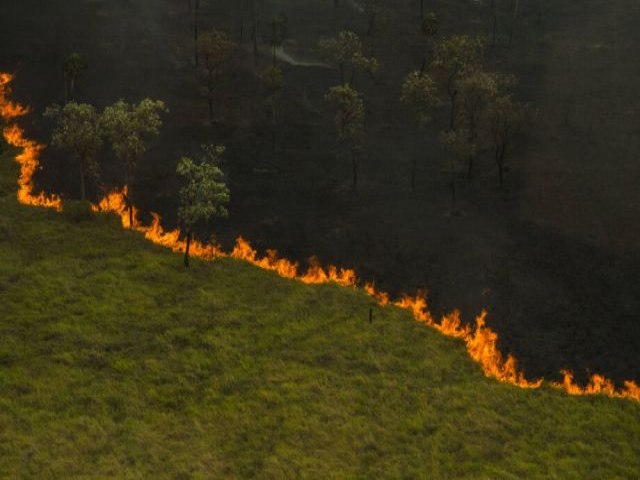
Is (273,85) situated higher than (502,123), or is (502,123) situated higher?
(273,85)

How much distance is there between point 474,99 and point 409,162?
416 inches

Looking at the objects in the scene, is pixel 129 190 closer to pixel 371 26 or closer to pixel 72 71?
pixel 72 71

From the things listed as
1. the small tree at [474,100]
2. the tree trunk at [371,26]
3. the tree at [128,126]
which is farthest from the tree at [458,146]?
the tree trunk at [371,26]

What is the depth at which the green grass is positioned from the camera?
1769 inches

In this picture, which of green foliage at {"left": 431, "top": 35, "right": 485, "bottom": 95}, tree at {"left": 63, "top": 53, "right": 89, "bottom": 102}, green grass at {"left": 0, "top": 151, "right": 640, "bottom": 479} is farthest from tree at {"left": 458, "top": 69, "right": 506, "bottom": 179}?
tree at {"left": 63, "top": 53, "right": 89, "bottom": 102}

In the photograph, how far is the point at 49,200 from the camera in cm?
7500

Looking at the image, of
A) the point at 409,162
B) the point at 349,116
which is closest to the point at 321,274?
the point at 349,116

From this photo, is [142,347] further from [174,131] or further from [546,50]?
[546,50]

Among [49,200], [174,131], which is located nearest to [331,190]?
[174,131]

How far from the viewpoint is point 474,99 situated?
80875mm

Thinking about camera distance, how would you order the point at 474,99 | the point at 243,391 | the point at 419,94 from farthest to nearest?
the point at 419,94, the point at 474,99, the point at 243,391

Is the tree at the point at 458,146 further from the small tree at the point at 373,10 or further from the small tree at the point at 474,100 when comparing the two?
the small tree at the point at 373,10

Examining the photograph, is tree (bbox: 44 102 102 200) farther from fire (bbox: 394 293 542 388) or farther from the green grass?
fire (bbox: 394 293 542 388)

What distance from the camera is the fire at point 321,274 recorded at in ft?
178
